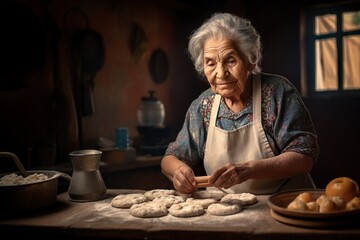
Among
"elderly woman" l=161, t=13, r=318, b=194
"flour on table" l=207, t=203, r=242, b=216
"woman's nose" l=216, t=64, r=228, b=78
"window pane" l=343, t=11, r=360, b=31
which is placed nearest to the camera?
"flour on table" l=207, t=203, r=242, b=216

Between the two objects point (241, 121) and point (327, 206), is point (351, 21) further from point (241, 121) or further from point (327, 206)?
point (327, 206)

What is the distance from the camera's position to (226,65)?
8.53 feet

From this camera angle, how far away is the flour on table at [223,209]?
1951mm

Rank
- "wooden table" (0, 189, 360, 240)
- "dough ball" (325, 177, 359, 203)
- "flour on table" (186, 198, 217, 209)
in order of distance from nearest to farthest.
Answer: "wooden table" (0, 189, 360, 240) < "dough ball" (325, 177, 359, 203) < "flour on table" (186, 198, 217, 209)

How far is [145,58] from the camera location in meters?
6.04

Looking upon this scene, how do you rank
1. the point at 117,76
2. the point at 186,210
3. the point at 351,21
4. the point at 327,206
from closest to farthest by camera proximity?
the point at 327,206
the point at 186,210
the point at 117,76
the point at 351,21

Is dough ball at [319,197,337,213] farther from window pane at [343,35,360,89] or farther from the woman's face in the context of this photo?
window pane at [343,35,360,89]

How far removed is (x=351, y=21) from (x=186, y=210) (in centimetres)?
520

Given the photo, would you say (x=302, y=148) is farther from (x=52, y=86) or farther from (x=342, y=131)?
(x=342, y=131)

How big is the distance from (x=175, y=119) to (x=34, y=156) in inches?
112

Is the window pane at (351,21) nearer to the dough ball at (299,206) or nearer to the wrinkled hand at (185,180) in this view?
the wrinkled hand at (185,180)

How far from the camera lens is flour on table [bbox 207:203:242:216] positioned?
6.40ft

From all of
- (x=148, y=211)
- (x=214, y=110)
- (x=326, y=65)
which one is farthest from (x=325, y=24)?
(x=148, y=211)

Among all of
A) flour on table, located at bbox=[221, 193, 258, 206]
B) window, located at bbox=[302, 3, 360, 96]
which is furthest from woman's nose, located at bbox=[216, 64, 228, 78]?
window, located at bbox=[302, 3, 360, 96]
